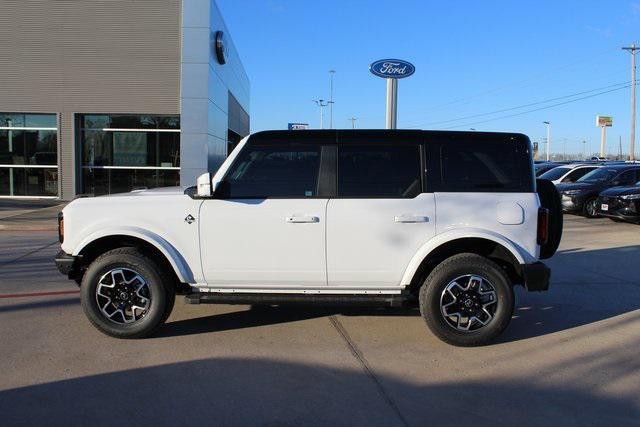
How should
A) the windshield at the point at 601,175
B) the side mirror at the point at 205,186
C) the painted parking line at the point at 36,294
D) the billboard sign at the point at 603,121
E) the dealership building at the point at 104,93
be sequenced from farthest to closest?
1. the billboard sign at the point at 603,121
2. the dealership building at the point at 104,93
3. the windshield at the point at 601,175
4. the painted parking line at the point at 36,294
5. the side mirror at the point at 205,186

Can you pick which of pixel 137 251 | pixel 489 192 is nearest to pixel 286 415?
pixel 137 251

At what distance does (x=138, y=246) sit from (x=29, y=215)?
12166mm

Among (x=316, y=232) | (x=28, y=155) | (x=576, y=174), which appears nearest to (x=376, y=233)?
(x=316, y=232)

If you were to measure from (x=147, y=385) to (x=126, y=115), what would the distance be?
18.0 metres

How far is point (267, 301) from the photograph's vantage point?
203 inches

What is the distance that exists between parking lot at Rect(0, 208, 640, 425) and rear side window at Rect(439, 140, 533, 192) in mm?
1426

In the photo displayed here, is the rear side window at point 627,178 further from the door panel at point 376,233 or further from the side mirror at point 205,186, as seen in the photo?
the side mirror at point 205,186

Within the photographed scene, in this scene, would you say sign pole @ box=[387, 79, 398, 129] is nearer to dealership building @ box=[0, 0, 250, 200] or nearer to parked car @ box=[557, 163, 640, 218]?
parked car @ box=[557, 163, 640, 218]

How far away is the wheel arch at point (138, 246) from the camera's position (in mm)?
5105

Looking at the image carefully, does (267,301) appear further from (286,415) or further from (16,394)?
(16,394)

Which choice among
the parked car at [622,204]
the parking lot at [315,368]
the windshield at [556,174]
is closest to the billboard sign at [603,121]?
the windshield at [556,174]

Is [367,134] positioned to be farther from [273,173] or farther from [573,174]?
[573,174]

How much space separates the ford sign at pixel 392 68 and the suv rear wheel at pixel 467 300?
10540mm

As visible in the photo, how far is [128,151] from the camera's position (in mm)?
20828
